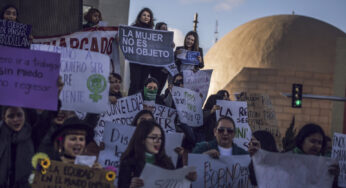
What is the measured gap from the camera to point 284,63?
24953 millimetres

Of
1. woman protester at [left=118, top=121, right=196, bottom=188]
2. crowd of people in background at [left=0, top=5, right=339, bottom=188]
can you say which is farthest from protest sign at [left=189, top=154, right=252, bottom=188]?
woman protester at [left=118, top=121, right=196, bottom=188]

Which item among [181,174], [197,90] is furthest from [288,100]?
[181,174]

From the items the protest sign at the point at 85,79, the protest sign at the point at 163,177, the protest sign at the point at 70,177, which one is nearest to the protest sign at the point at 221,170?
the protest sign at the point at 163,177

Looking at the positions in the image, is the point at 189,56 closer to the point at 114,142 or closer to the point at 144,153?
the point at 114,142

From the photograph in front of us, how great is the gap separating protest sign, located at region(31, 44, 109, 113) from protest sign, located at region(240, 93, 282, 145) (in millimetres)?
3667

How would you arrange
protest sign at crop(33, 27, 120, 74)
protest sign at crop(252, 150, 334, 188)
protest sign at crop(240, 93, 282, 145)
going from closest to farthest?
protest sign at crop(252, 150, 334, 188)
protest sign at crop(33, 27, 120, 74)
protest sign at crop(240, 93, 282, 145)

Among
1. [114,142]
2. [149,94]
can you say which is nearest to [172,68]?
[149,94]

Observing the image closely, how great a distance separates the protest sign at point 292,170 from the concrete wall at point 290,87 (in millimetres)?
18419

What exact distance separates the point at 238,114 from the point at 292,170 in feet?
8.17

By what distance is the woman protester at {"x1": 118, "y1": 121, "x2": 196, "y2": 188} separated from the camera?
531 cm

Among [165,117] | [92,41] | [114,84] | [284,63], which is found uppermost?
[284,63]

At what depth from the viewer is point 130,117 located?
743 cm

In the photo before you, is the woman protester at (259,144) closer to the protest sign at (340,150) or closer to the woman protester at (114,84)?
the protest sign at (340,150)

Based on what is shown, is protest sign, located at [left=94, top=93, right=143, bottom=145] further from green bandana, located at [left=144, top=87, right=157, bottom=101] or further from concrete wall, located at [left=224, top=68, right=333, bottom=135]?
concrete wall, located at [left=224, top=68, right=333, bottom=135]
